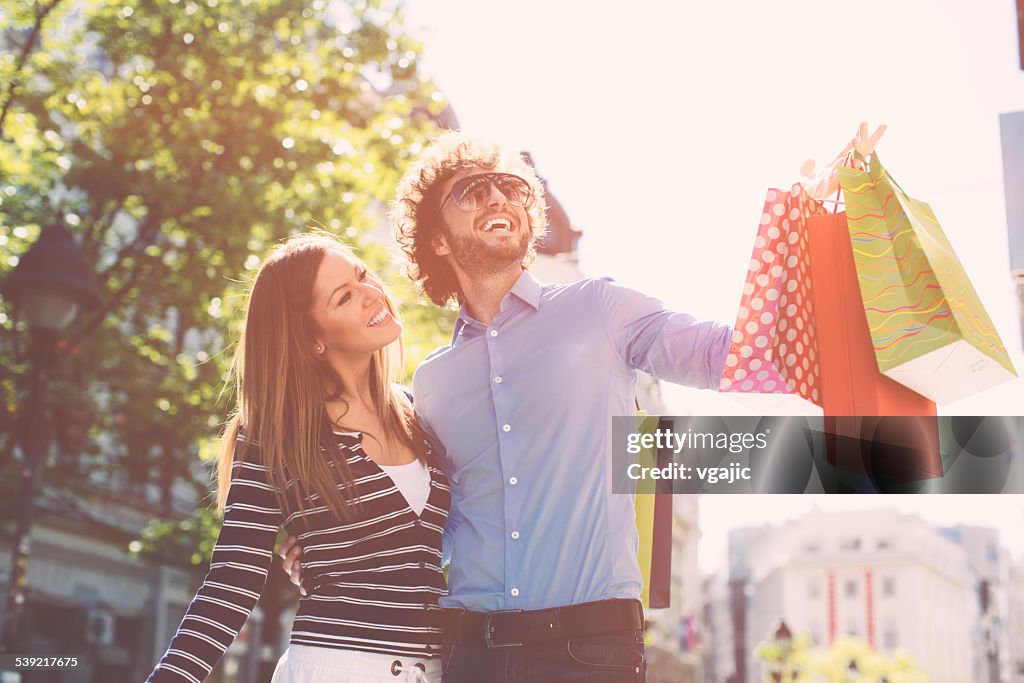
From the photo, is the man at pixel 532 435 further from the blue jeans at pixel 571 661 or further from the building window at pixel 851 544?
the building window at pixel 851 544

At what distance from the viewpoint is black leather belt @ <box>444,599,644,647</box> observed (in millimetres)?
2740

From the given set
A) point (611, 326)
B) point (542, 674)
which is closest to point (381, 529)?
point (542, 674)

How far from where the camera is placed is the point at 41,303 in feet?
26.4

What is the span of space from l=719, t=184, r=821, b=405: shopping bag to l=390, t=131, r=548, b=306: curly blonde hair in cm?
111

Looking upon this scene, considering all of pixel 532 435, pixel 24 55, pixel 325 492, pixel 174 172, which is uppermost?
pixel 24 55

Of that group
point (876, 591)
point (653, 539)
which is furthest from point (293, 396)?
point (876, 591)

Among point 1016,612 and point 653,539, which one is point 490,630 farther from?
point 1016,612

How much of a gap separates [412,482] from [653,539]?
72 centimetres

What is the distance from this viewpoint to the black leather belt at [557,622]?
274cm

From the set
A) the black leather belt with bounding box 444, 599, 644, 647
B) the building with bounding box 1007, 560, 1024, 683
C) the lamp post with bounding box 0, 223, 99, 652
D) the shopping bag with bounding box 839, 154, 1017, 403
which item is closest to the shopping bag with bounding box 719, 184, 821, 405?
the shopping bag with bounding box 839, 154, 1017, 403

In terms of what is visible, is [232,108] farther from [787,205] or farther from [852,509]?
[852,509]

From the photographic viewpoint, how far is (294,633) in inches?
117

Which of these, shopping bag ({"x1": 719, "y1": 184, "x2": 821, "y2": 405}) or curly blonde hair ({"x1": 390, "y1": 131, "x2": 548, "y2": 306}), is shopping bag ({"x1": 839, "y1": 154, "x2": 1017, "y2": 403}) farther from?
curly blonde hair ({"x1": 390, "y1": 131, "x2": 548, "y2": 306})

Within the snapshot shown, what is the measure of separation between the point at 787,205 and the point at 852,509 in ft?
395
